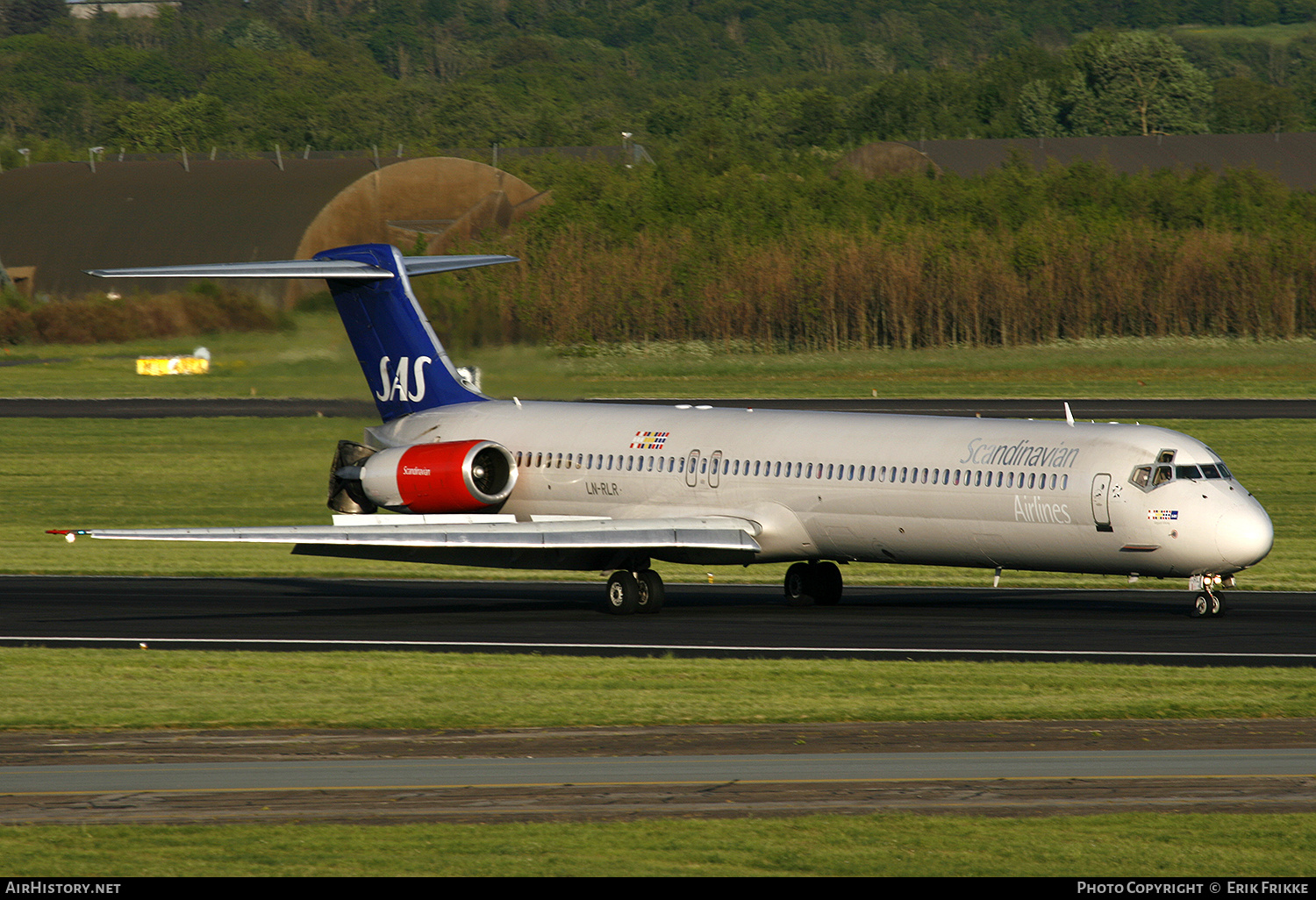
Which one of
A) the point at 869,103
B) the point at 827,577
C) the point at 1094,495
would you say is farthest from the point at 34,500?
the point at 869,103

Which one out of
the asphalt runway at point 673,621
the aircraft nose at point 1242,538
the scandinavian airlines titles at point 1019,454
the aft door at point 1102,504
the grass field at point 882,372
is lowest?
the asphalt runway at point 673,621

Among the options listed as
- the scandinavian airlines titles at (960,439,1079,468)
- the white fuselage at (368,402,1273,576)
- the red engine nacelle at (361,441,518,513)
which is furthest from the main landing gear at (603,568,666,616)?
the scandinavian airlines titles at (960,439,1079,468)

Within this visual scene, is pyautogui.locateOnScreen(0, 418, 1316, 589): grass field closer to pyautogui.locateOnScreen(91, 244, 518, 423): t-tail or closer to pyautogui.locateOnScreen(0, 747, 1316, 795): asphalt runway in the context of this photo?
pyautogui.locateOnScreen(91, 244, 518, 423): t-tail

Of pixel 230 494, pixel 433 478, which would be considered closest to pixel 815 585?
pixel 433 478

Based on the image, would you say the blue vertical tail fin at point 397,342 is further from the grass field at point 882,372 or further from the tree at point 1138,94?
the tree at point 1138,94

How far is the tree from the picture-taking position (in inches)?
6452

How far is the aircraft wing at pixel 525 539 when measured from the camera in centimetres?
2998

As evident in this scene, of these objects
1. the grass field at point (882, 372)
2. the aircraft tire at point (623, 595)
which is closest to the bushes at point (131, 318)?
the grass field at point (882, 372)

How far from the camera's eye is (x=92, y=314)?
66.7 m

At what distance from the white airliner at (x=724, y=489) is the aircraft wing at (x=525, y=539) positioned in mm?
48

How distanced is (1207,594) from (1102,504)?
2.58 metres

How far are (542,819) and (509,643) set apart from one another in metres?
12.4

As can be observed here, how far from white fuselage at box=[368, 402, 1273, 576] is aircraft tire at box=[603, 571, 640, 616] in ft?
7.62

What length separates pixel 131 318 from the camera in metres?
57.8
